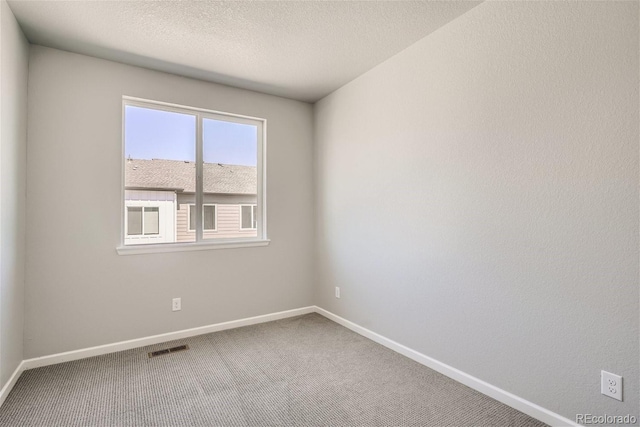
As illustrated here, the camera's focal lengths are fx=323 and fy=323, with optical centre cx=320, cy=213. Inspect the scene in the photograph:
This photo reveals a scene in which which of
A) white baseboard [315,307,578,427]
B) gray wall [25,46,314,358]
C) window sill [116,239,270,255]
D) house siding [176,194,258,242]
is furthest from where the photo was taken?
house siding [176,194,258,242]

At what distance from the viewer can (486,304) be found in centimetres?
208

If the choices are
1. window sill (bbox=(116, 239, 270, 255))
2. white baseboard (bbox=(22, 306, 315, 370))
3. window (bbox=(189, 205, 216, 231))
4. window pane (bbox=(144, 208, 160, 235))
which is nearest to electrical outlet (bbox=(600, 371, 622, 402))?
white baseboard (bbox=(22, 306, 315, 370))

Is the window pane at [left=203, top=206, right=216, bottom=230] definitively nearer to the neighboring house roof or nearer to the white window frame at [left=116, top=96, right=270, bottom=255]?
the white window frame at [left=116, top=96, right=270, bottom=255]

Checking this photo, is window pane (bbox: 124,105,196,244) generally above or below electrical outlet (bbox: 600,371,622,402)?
above

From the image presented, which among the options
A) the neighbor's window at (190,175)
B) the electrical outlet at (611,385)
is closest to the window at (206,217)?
the neighbor's window at (190,175)

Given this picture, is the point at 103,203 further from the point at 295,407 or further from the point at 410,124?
the point at 410,124

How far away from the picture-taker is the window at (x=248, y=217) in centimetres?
351

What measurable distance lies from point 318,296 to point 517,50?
2942 mm

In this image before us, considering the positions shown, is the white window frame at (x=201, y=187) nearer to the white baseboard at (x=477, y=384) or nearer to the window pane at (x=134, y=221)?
the window pane at (x=134, y=221)

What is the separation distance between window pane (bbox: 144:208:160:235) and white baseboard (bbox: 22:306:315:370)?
0.95 meters

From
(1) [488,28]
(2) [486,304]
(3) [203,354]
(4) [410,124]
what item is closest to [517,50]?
(1) [488,28]

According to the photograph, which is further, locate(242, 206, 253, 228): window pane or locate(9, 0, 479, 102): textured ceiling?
locate(242, 206, 253, 228): window pane

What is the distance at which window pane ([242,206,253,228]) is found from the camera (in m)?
3.51

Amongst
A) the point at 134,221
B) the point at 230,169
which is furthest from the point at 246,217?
the point at 134,221
